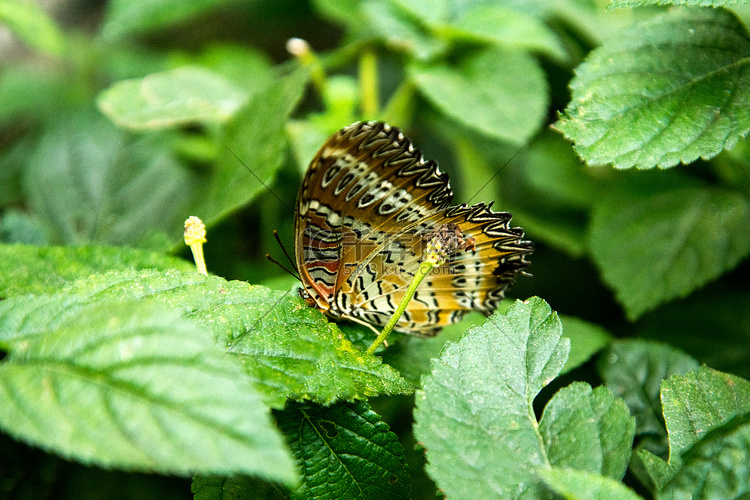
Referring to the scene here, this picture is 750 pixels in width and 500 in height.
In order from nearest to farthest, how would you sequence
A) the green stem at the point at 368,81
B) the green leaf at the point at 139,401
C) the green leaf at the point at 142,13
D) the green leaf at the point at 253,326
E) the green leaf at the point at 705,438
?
the green leaf at the point at 139,401 < the green leaf at the point at 705,438 < the green leaf at the point at 253,326 < the green stem at the point at 368,81 < the green leaf at the point at 142,13

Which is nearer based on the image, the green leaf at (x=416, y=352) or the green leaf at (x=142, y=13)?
the green leaf at (x=416, y=352)

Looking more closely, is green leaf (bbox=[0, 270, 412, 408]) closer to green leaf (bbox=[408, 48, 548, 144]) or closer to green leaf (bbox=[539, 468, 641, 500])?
green leaf (bbox=[539, 468, 641, 500])

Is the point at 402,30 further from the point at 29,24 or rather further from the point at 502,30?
the point at 29,24

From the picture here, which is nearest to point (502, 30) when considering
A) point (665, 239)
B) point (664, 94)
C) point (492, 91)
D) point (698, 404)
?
point (492, 91)

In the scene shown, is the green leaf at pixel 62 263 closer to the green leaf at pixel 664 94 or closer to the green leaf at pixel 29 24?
the green leaf at pixel 664 94

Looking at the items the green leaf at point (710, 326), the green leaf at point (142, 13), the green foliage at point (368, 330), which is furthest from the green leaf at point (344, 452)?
the green leaf at point (142, 13)

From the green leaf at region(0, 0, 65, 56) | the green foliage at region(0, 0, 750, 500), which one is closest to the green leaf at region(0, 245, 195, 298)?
the green foliage at region(0, 0, 750, 500)
